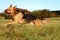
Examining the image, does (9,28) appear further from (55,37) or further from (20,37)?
(55,37)

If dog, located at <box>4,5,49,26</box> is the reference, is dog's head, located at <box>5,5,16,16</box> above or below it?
above

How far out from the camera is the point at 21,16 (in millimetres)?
10617

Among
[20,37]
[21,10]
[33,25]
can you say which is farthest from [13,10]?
[20,37]

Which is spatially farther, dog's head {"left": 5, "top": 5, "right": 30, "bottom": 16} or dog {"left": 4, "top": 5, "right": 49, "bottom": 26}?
dog's head {"left": 5, "top": 5, "right": 30, "bottom": 16}

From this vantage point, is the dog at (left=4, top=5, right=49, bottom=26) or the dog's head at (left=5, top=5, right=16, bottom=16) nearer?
the dog at (left=4, top=5, right=49, bottom=26)

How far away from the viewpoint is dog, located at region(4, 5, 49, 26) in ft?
33.9

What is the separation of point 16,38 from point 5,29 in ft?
5.73

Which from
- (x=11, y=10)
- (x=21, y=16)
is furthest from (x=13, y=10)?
(x=21, y=16)

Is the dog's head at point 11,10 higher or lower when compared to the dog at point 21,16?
higher

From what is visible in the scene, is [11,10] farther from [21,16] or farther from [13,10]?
[21,16]

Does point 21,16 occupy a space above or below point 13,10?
below

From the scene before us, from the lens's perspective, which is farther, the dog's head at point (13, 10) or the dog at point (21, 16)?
the dog's head at point (13, 10)

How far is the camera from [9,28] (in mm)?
9094

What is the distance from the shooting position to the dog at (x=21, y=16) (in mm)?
10320
